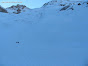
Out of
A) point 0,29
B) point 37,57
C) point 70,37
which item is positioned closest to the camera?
point 37,57

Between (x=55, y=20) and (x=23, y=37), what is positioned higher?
(x=55, y=20)

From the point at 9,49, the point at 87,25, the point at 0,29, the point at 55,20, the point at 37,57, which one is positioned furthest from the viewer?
the point at 55,20

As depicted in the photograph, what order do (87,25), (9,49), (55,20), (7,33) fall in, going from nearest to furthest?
(9,49)
(87,25)
(7,33)
(55,20)

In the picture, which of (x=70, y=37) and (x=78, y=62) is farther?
(x=70, y=37)

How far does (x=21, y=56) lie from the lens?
4.38 m

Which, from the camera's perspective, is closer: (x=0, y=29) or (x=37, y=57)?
(x=37, y=57)

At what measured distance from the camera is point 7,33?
6840 millimetres

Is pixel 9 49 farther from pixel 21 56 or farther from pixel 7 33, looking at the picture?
pixel 7 33

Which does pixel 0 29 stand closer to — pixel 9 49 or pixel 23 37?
pixel 23 37

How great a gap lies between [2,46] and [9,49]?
1.90 feet

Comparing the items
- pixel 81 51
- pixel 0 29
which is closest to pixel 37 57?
pixel 81 51

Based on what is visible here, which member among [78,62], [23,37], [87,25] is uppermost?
[87,25]

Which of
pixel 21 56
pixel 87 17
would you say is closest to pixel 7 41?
pixel 21 56

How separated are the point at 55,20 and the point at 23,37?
A: 334 centimetres
